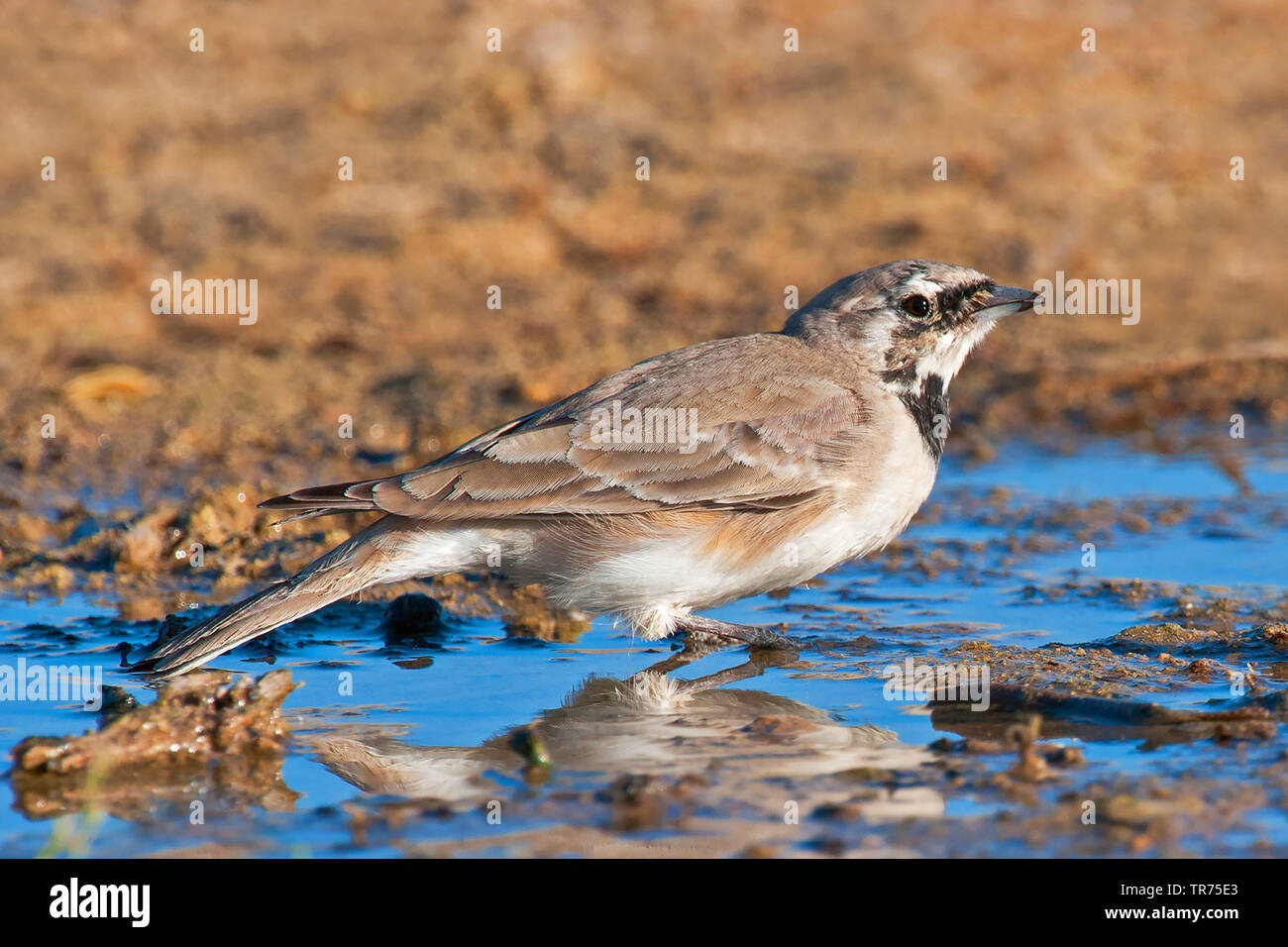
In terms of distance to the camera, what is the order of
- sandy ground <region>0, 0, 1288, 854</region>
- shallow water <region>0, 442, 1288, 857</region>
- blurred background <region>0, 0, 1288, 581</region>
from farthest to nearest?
blurred background <region>0, 0, 1288, 581</region>, sandy ground <region>0, 0, 1288, 854</region>, shallow water <region>0, 442, 1288, 857</region>

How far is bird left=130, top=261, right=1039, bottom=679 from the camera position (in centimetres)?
604

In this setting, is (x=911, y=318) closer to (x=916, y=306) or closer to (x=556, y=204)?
(x=916, y=306)

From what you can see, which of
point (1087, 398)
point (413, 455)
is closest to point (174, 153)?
point (413, 455)

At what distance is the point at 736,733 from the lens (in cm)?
530

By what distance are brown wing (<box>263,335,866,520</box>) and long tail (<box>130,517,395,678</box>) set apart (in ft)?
0.91

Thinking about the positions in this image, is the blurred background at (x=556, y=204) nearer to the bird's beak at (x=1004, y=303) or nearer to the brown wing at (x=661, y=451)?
the brown wing at (x=661, y=451)

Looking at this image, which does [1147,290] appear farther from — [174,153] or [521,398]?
[174,153]

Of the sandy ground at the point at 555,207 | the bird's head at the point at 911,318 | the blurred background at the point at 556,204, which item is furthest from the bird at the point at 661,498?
the blurred background at the point at 556,204

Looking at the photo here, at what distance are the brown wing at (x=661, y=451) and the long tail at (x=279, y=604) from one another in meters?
0.28

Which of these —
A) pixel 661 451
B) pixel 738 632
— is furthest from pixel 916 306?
pixel 738 632

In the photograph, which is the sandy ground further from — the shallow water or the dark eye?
the dark eye

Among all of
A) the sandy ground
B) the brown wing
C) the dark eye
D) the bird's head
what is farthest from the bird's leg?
the sandy ground

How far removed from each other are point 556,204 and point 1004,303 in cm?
628

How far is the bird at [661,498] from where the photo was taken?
19.8 ft
